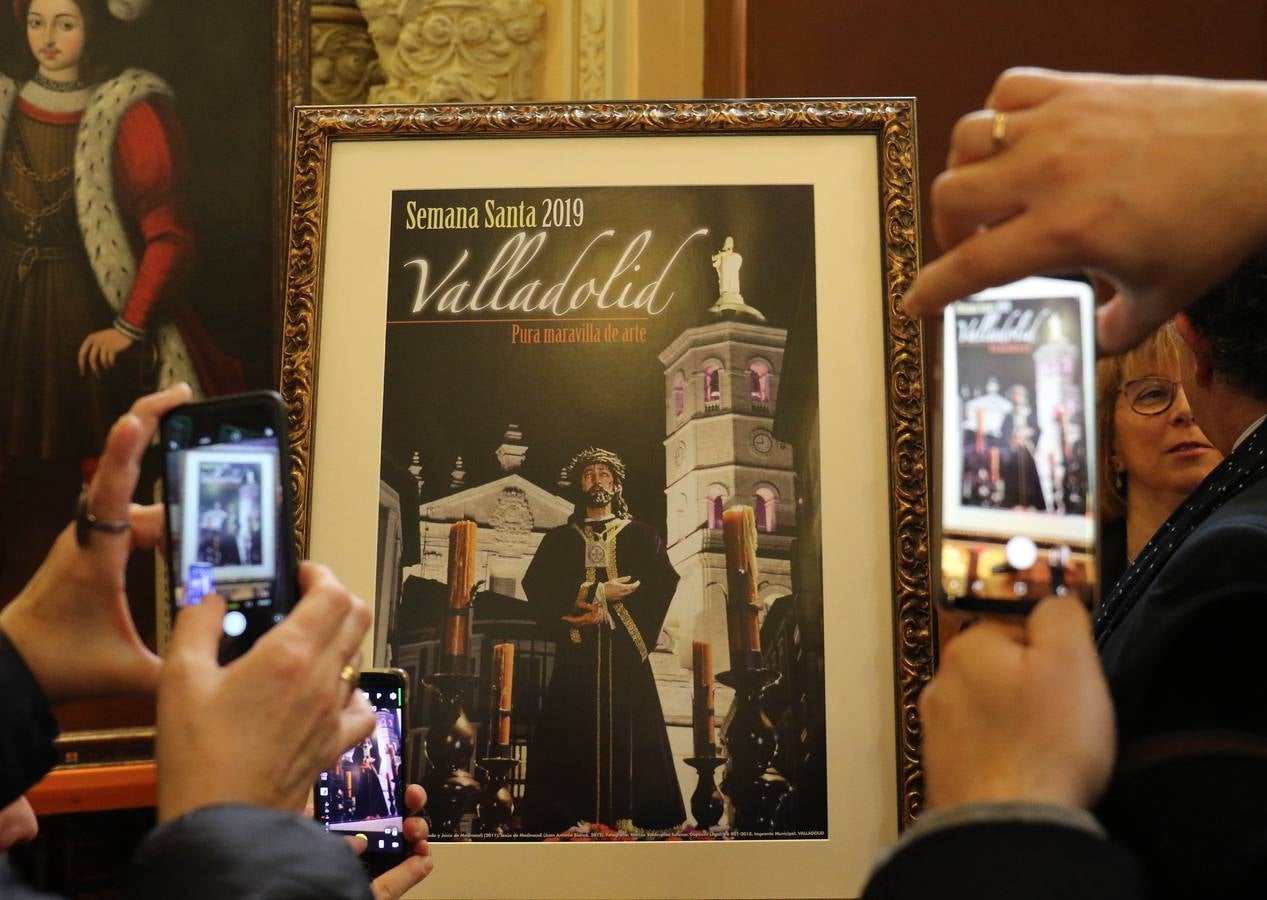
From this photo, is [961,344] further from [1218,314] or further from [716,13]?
[716,13]

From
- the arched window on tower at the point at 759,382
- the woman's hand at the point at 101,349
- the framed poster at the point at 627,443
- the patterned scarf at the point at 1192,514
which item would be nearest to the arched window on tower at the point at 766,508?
the framed poster at the point at 627,443

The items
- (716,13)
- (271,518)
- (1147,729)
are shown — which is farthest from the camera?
(716,13)

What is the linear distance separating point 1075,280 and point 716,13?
151 cm

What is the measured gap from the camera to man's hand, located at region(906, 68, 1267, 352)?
0.67 m

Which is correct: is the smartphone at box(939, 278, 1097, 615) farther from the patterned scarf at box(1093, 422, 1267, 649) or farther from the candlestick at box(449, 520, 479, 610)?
the candlestick at box(449, 520, 479, 610)

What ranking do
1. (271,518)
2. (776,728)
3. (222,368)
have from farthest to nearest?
(222,368) < (776,728) < (271,518)

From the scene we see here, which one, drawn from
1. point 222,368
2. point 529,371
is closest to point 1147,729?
point 529,371

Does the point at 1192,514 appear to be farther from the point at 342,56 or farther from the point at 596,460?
the point at 342,56

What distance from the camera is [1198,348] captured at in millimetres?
979

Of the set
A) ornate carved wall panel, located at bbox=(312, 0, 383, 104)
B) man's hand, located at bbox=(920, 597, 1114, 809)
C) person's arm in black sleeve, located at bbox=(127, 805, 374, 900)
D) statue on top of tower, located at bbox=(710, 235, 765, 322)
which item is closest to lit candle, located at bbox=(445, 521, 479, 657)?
statue on top of tower, located at bbox=(710, 235, 765, 322)

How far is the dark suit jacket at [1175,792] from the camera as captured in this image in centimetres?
60

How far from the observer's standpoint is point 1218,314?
916 millimetres

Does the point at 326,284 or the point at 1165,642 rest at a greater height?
the point at 326,284

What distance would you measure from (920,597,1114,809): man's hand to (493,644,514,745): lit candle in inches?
29.7
